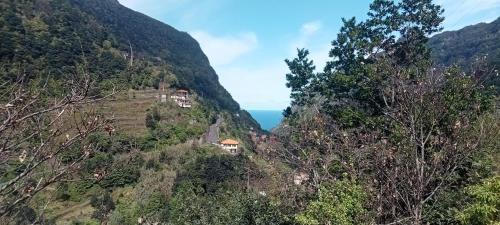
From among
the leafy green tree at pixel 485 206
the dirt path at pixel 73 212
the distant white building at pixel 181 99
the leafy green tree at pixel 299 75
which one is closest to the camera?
the leafy green tree at pixel 485 206

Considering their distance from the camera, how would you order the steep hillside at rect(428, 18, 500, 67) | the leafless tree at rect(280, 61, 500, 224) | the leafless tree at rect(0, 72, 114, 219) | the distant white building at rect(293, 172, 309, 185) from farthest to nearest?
1. the steep hillside at rect(428, 18, 500, 67)
2. the distant white building at rect(293, 172, 309, 185)
3. the leafless tree at rect(280, 61, 500, 224)
4. the leafless tree at rect(0, 72, 114, 219)

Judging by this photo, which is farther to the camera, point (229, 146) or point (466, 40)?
point (466, 40)

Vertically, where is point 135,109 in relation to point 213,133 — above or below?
above

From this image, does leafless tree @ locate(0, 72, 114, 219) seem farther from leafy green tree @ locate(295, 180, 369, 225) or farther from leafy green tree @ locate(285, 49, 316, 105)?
leafy green tree @ locate(285, 49, 316, 105)

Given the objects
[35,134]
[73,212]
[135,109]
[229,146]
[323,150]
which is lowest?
[73,212]

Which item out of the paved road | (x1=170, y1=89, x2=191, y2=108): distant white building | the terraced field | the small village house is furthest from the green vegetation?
(x1=170, y1=89, x2=191, y2=108): distant white building

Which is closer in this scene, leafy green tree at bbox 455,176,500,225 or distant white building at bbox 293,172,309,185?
leafy green tree at bbox 455,176,500,225

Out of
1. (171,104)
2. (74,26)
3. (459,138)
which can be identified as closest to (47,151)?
(459,138)

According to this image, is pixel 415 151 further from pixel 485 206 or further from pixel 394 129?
pixel 394 129

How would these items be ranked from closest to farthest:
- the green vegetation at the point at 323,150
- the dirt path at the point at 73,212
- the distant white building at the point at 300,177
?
the green vegetation at the point at 323,150 → the distant white building at the point at 300,177 → the dirt path at the point at 73,212

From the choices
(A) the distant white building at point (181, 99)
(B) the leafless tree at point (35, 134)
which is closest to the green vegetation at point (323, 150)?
(B) the leafless tree at point (35, 134)

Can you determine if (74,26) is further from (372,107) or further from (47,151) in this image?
(47,151)

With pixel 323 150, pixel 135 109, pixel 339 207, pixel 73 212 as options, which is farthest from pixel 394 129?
pixel 135 109

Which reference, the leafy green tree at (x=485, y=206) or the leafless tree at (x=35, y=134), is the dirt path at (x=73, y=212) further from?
the leafless tree at (x=35, y=134)
